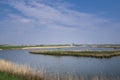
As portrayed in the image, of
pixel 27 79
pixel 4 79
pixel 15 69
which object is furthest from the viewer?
pixel 15 69

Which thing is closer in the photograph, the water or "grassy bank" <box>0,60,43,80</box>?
"grassy bank" <box>0,60,43,80</box>

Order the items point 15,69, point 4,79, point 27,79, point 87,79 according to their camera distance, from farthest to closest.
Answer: point 87,79, point 15,69, point 27,79, point 4,79

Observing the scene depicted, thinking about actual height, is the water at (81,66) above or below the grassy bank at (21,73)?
below

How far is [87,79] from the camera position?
799 inches

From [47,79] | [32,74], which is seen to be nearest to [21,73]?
[32,74]

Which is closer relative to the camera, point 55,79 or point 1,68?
point 55,79

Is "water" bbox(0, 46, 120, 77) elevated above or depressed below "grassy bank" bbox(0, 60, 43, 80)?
below

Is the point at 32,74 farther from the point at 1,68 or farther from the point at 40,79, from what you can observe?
the point at 1,68

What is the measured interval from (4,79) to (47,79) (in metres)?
3.40

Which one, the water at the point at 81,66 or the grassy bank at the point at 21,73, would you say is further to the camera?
the water at the point at 81,66

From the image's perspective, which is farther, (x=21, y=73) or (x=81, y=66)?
(x=81, y=66)

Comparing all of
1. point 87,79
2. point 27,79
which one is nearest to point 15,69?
point 27,79

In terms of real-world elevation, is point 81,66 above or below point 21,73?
below

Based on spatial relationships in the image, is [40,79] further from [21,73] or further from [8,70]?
[8,70]
